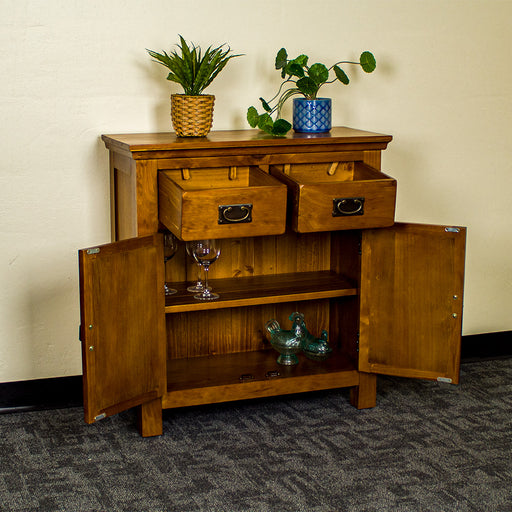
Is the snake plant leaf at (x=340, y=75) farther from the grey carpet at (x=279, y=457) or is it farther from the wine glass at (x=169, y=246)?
the grey carpet at (x=279, y=457)

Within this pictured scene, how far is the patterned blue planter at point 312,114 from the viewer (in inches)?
111

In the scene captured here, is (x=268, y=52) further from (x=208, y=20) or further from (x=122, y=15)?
(x=122, y=15)

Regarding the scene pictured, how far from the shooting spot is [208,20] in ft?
9.36

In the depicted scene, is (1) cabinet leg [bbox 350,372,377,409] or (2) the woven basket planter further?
(1) cabinet leg [bbox 350,372,377,409]

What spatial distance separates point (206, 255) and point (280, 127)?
53 centimetres

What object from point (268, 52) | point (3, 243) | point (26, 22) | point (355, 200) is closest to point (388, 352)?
point (355, 200)

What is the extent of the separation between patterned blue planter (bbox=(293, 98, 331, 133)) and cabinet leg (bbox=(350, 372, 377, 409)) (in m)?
0.95

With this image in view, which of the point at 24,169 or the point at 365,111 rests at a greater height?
the point at 365,111

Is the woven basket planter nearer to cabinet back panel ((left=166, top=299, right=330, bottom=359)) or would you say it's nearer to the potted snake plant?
the potted snake plant

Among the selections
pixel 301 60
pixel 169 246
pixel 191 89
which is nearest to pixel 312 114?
pixel 301 60

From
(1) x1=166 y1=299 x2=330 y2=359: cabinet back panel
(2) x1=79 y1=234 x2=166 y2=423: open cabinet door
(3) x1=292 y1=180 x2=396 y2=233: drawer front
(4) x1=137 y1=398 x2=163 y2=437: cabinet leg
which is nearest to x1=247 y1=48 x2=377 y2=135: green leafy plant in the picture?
(3) x1=292 y1=180 x2=396 y2=233: drawer front

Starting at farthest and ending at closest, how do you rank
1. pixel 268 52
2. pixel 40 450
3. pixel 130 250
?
pixel 268 52
pixel 40 450
pixel 130 250

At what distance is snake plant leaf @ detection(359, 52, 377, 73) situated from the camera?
294 centimetres

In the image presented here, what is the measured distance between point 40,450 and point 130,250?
30.5 inches
